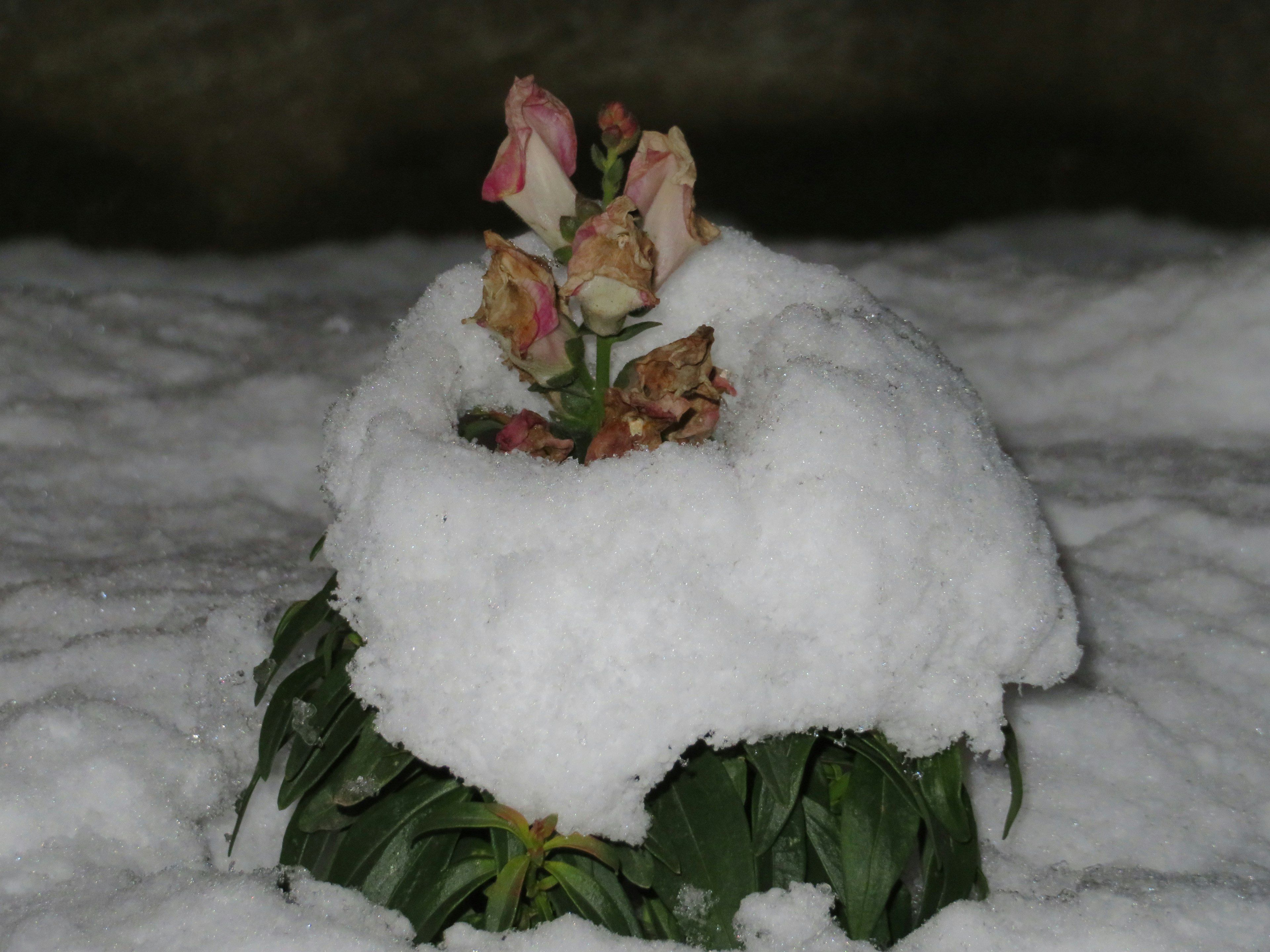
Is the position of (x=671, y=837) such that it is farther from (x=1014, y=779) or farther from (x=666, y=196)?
(x=666, y=196)

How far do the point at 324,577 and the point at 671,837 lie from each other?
73 centimetres

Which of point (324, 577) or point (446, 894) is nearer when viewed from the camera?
point (446, 894)

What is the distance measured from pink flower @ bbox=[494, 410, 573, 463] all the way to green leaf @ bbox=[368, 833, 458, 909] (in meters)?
0.27

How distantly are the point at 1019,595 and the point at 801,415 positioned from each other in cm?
19

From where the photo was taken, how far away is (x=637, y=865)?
2.53ft

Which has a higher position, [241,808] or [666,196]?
[666,196]

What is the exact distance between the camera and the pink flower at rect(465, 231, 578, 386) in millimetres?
766

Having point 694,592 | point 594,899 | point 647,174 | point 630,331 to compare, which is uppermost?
point 647,174

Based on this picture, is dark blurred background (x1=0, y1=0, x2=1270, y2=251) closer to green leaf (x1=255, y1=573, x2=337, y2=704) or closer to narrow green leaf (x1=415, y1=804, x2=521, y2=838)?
green leaf (x1=255, y1=573, x2=337, y2=704)

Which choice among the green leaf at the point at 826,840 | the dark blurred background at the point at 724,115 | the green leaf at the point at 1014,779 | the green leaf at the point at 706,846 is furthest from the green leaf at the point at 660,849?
the dark blurred background at the point at 724,115

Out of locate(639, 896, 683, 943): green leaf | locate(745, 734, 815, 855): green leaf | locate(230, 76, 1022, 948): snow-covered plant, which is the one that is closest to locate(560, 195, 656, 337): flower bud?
locate(230, 76, 1022, 948): snow-covered plant

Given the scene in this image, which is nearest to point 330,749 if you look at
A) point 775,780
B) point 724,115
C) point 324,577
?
point 775,780

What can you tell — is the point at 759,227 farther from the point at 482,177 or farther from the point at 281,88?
the point at 281,88

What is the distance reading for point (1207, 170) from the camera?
3.13 metres
